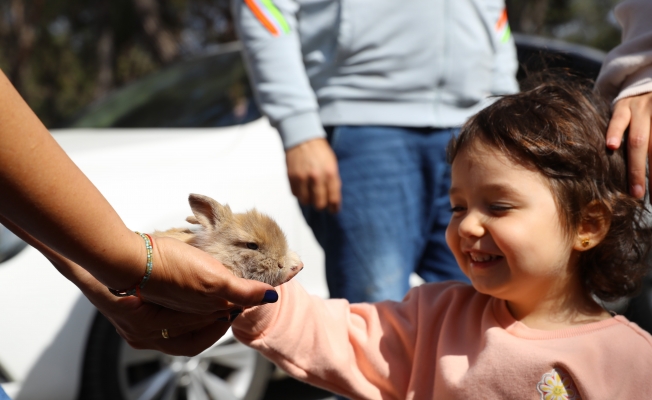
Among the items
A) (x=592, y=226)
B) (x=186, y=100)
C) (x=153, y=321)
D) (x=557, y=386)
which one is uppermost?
(x=153, y=321)

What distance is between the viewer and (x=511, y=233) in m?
1.77

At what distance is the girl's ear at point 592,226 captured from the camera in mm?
1849

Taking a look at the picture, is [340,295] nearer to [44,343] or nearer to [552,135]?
[552,135]

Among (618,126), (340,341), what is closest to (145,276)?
(340,341)

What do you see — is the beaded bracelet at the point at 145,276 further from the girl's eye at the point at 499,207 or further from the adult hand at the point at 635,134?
the adult hand at the point at 635,134

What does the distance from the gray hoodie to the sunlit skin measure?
635 mm

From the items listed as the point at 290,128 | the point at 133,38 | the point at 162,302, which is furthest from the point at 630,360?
the point at 133,38

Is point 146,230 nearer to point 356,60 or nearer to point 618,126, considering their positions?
point 356,60

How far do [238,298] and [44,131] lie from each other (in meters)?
0.50

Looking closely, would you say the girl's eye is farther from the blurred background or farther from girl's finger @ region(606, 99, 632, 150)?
the blurred background

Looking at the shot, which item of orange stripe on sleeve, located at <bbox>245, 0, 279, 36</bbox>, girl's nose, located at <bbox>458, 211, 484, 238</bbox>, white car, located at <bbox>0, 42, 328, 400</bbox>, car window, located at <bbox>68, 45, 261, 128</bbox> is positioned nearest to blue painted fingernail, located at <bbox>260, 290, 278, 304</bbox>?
girl's nose, located at <bbox>458, 211, 484, 238</bbox>

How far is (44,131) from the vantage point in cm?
134

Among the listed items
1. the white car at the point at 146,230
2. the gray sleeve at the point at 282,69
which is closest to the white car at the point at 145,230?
the white car at the point at 146,230

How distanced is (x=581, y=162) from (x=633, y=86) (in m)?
0.26
